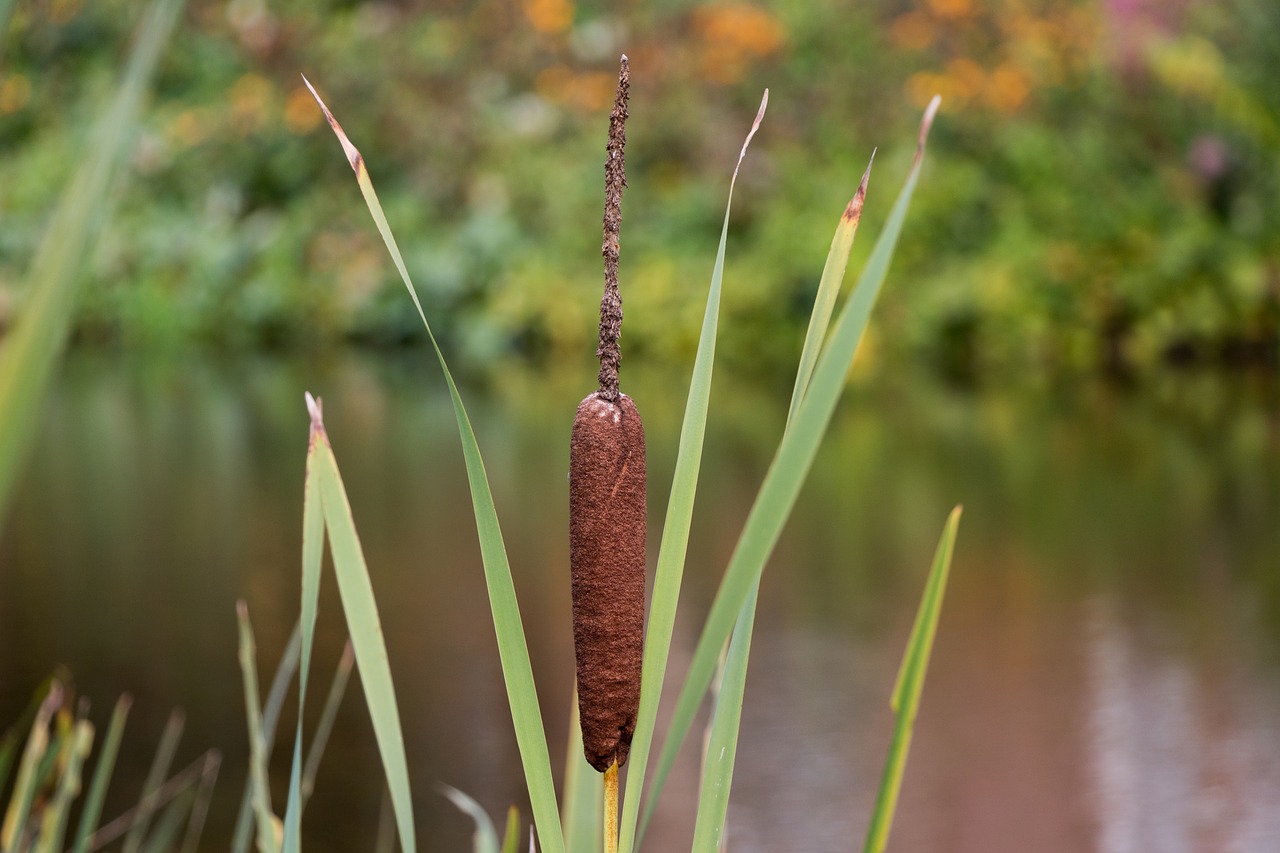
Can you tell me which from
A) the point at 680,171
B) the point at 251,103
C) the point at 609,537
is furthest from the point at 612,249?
the point at 251,103

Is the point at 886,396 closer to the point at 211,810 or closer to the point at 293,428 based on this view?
the point at 293,428

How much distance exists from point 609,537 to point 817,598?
353 centimetres

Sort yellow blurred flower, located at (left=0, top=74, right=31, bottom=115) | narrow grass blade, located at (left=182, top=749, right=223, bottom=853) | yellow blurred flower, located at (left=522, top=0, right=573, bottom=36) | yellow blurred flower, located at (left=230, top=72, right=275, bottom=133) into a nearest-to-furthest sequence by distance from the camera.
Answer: narrow grass blade, located at (left=182, top=749, right=223, bottom=853) → yellow blurred flower, located at (left=522, top=0, right=573, bottom=36) → yellow blurred flower, located at (left=230, top=72, right=275, bottom=133) → yellow blurred flower, located at (left=0, top=74, right=31, bottom=115)

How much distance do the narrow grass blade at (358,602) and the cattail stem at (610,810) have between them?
2.6 inches

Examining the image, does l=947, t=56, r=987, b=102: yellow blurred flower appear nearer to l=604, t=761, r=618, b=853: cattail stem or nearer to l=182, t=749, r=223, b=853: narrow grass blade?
l=182, t=749, r=223, b=853: narrow grass blade

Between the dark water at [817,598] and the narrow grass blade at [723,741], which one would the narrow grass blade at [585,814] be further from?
the dark water at [817,598]

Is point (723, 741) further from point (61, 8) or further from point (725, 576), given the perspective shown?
point (61, 8)

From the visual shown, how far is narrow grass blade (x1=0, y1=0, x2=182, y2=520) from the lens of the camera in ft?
1.09

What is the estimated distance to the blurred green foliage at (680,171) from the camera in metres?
8.16

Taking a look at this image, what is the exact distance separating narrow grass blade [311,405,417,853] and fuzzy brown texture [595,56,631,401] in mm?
93

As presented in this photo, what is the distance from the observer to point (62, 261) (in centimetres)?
33

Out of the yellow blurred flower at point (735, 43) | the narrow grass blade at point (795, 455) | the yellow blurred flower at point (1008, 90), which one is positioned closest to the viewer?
the narrow grass blade at point (795, 455)

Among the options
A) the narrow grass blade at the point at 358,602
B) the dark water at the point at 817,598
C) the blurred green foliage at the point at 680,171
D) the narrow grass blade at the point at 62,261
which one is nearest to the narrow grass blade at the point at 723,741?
the narrow grass blade at the point at 358,602

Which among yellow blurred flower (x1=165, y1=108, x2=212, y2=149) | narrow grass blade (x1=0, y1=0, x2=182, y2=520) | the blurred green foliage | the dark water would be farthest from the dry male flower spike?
yellow blurred flower (x1=165, y1=108, x2=212, y2=149)
